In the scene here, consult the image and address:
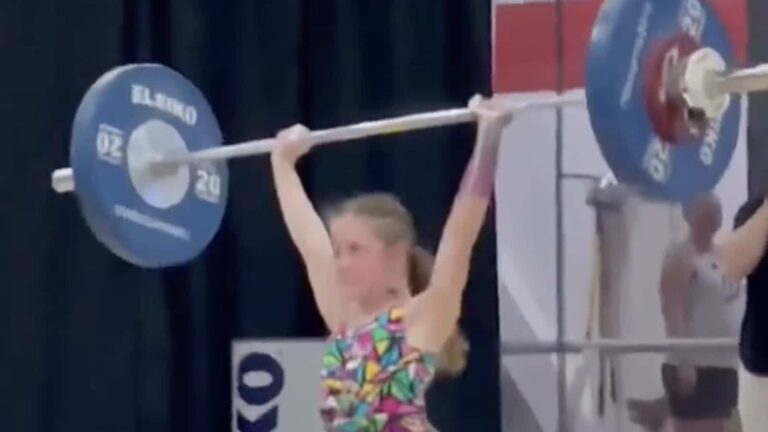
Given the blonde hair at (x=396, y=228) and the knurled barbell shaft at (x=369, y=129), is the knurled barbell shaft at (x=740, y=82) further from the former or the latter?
the blonde hair at (x=396, y=228)

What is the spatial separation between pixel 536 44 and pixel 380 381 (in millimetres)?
999

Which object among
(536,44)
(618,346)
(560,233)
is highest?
(536,44)

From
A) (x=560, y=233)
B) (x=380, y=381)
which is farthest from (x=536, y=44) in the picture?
(x=380, y=381)

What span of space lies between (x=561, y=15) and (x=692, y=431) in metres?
0.77

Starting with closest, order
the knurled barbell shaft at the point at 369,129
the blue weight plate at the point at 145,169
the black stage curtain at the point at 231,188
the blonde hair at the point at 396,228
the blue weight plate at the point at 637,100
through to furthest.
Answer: the blue weight plate at the point at 637,100
the knurled barbell shaft at the point at 369,129
the blonde hair at the point at 396,228
the blue weight plate at the point at 145,169
the black stage curtain at the point at 231,188

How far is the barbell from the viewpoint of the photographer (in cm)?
197

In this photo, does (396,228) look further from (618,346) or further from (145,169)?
(618,346)

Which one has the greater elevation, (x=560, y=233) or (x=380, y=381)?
(x=560, y=233)

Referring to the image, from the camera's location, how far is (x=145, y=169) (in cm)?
253

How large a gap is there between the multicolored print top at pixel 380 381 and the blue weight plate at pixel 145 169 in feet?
1.30

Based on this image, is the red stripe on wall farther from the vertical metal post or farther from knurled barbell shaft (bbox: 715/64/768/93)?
knurled barbell shaft (bbox: 715/64/768/93)

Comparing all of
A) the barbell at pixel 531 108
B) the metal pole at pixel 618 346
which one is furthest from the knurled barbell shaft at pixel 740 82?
the metal pole at pixel 618 346

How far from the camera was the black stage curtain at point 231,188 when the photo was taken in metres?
3.19

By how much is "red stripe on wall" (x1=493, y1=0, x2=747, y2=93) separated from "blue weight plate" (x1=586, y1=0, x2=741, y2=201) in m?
0.93
